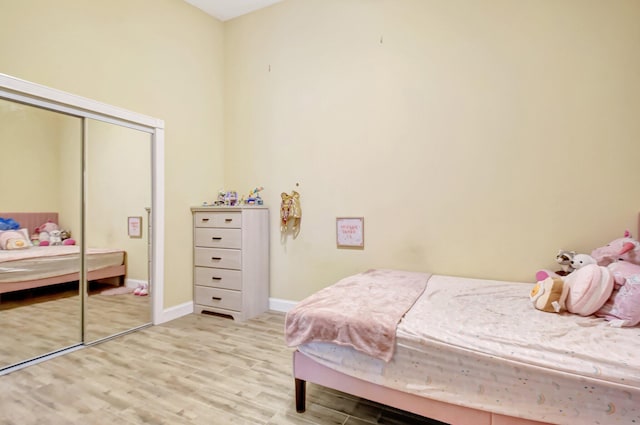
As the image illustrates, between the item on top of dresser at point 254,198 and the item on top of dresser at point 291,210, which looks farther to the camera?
the item on top of dresser at point 254,198

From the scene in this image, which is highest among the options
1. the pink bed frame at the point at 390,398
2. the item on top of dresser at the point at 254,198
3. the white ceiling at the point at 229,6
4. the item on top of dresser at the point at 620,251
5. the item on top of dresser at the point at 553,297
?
the white ceiling at the point at 229,6

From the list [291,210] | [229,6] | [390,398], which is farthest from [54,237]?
[229,6]

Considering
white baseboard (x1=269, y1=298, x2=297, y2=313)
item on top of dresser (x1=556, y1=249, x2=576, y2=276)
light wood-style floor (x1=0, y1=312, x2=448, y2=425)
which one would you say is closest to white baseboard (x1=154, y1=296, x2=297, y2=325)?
white baseboard (x1=269, y1=298, x2=297, y2=313)

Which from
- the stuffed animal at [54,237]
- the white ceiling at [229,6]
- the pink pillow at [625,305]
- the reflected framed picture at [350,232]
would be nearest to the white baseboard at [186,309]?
the reflected framed picture at [350,232]

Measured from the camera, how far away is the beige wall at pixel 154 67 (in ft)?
6.91

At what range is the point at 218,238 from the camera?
3053mm

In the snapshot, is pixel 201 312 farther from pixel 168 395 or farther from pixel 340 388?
pixel 340 388

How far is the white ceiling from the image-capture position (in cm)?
319

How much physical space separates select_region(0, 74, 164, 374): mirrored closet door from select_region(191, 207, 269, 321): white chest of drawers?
42 cm

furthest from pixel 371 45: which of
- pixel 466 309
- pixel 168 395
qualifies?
pixel 168 395

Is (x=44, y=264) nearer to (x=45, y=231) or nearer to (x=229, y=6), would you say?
(x=45, y=231)

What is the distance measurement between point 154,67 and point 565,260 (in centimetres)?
377

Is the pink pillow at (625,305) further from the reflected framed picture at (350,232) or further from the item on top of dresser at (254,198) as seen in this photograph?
the item on top of dresser at (254,198)

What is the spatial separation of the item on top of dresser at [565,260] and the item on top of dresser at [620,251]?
4.8 inches
